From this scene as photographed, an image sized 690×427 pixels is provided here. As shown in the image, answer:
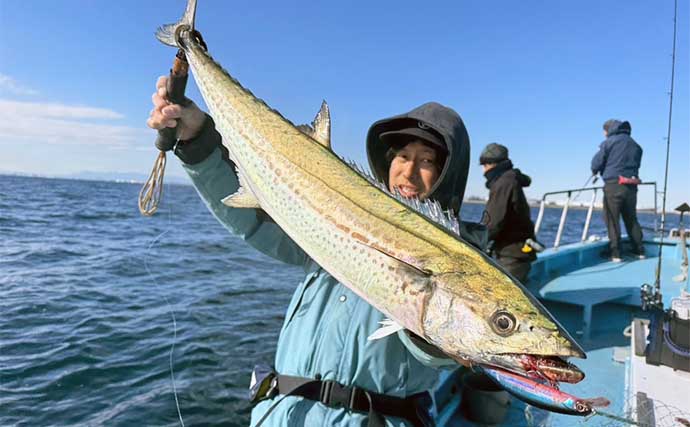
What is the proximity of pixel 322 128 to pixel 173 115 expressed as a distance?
32.7 inches

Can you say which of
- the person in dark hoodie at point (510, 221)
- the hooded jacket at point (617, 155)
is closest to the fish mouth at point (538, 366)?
the person in dark hoodie at point (510, 221)

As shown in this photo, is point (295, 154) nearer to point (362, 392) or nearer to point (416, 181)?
point (416, 181)

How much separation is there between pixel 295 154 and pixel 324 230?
442 millimetres

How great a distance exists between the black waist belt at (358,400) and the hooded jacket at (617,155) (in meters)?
9.09

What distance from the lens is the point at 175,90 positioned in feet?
8.02

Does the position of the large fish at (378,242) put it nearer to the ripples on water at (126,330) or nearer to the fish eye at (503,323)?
the fish eye at (503,323)

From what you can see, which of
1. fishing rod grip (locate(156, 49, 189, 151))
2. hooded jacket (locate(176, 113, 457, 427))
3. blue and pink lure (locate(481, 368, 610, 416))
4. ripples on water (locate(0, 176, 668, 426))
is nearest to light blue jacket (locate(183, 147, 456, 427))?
hooded jacket (locate(176, 113, 457, 427))

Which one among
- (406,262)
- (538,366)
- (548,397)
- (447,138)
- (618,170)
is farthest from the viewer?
(618,170)

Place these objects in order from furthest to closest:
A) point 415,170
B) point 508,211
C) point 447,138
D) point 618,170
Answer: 1. point 618,170
2. point 508,211
3. point 415,170
4. point 447,138

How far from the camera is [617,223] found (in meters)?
9.75

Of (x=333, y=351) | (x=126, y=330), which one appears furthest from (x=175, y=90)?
(x=126, y=330)

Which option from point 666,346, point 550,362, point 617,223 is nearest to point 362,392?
point 550,362

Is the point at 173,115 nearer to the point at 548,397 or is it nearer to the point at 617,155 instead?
the point at 548,397

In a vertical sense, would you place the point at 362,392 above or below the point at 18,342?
above
